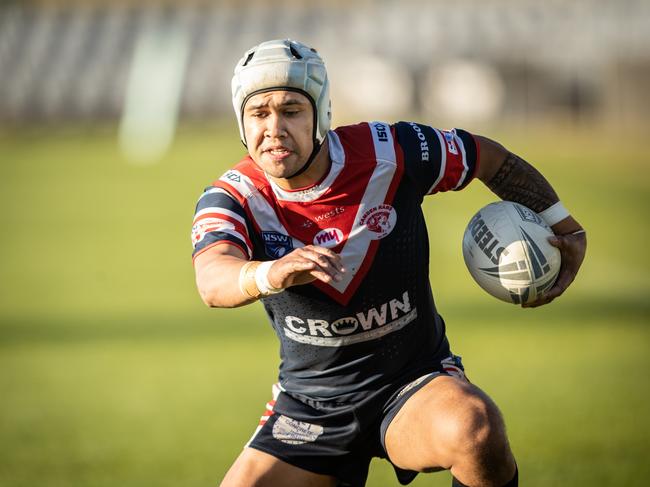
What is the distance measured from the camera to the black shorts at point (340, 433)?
5875 millimetres

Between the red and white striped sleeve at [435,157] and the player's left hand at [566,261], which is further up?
the red and white striped sleeve at [435,157]

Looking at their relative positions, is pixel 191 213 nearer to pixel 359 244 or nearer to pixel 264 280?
pixel 359 244

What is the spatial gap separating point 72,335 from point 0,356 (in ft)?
5.46

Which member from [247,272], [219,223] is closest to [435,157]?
[219,223]

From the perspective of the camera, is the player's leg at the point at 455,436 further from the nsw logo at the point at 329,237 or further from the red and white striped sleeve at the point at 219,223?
the red and white striped sleeve at the point at 219,223

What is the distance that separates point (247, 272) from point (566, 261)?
81.3 inches

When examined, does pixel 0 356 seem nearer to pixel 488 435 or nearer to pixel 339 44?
pixel 488 435

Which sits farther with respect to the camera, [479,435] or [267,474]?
[267,474]

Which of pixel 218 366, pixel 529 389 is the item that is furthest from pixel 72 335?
pixel 529 389

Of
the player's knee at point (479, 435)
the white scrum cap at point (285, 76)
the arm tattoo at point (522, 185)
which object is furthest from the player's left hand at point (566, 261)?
the white scrum cap at point (285, 76)

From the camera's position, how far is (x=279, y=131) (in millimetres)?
5516

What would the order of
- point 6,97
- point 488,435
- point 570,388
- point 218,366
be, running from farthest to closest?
point 6,97 < point 218,366 < point 570,388 < point 488,435

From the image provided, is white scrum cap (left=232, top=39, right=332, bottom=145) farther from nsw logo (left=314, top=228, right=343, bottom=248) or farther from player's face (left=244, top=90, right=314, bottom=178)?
nsw logo (left=314, top=228, right=343, bottom=248)

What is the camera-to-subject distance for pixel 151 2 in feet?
209
